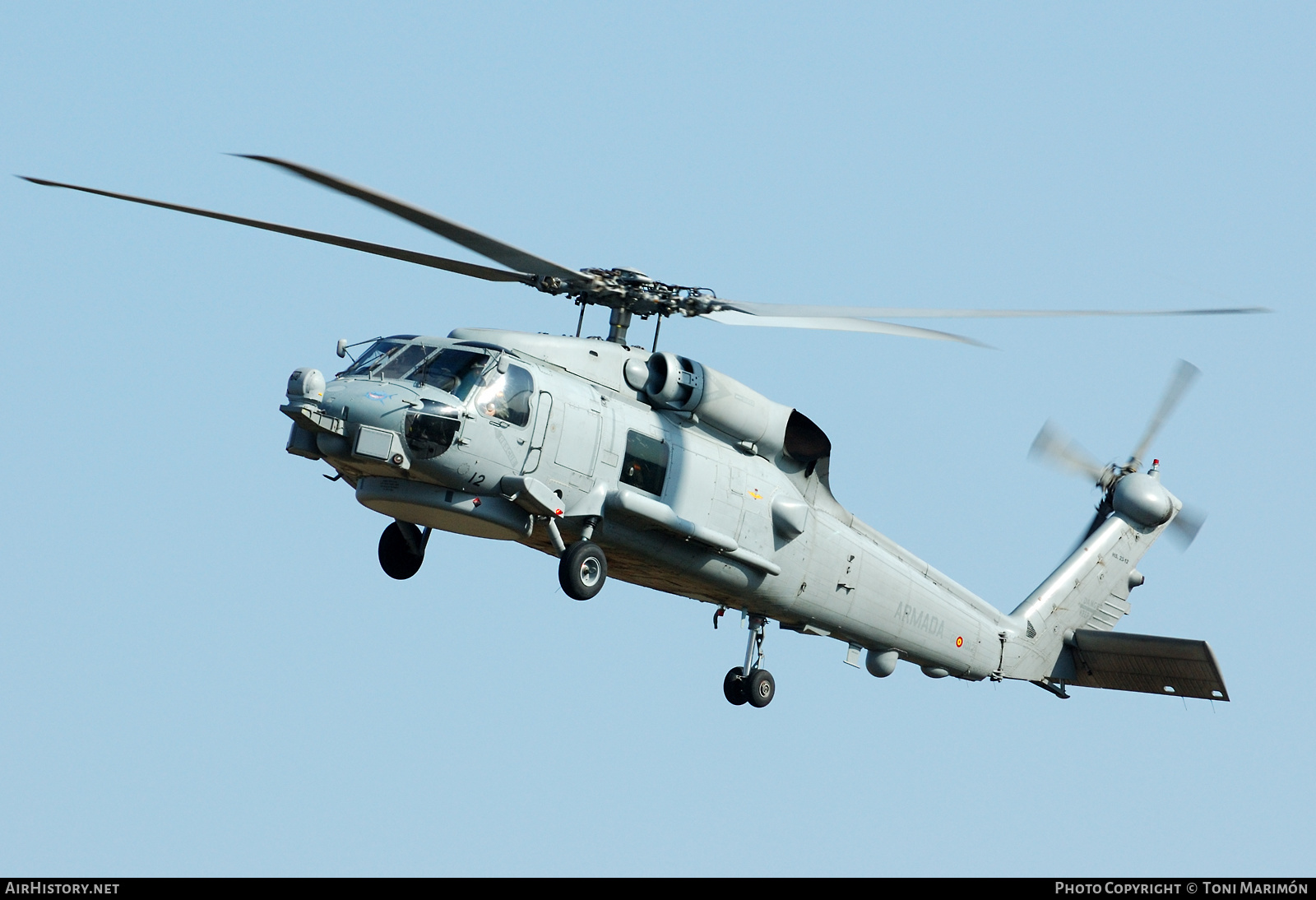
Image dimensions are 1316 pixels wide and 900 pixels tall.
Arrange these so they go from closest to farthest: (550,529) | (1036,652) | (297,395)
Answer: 1. (297,395)
2. (550,529)
3. (1036,652)

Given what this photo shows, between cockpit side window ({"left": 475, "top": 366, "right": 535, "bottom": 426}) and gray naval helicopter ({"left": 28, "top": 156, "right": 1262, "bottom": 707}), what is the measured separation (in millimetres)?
22

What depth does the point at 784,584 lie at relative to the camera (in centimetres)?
2216

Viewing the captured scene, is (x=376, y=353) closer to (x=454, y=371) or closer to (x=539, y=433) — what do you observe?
(x=454, y=371)

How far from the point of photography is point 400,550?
20.8 metres

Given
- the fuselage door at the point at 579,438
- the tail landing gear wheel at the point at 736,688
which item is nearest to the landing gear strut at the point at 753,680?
the tail landing gear wheel at the point at 736,688

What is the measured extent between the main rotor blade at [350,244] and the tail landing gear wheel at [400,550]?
11.3 ft

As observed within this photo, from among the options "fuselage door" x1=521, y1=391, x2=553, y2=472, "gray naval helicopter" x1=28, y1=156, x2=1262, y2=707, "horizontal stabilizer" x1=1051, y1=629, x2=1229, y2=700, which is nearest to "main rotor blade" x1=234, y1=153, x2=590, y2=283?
"gray naval helicopter" x1=28, y1=156, x2=1262, y2=707

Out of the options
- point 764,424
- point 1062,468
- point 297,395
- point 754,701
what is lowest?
point 754,701

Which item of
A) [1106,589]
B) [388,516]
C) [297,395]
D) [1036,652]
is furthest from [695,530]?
[1106,589]

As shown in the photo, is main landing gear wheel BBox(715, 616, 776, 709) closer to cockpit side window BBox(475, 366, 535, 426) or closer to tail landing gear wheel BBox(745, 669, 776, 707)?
tail landing gear wheel BBox(745, 669, 776, 707)

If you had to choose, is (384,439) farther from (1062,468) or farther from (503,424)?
(1062,468)

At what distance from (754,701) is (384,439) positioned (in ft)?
25.5

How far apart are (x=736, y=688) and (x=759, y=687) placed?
13.7 inches

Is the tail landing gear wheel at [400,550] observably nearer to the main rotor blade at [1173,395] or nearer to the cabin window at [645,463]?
the cabin window at [645,463]
